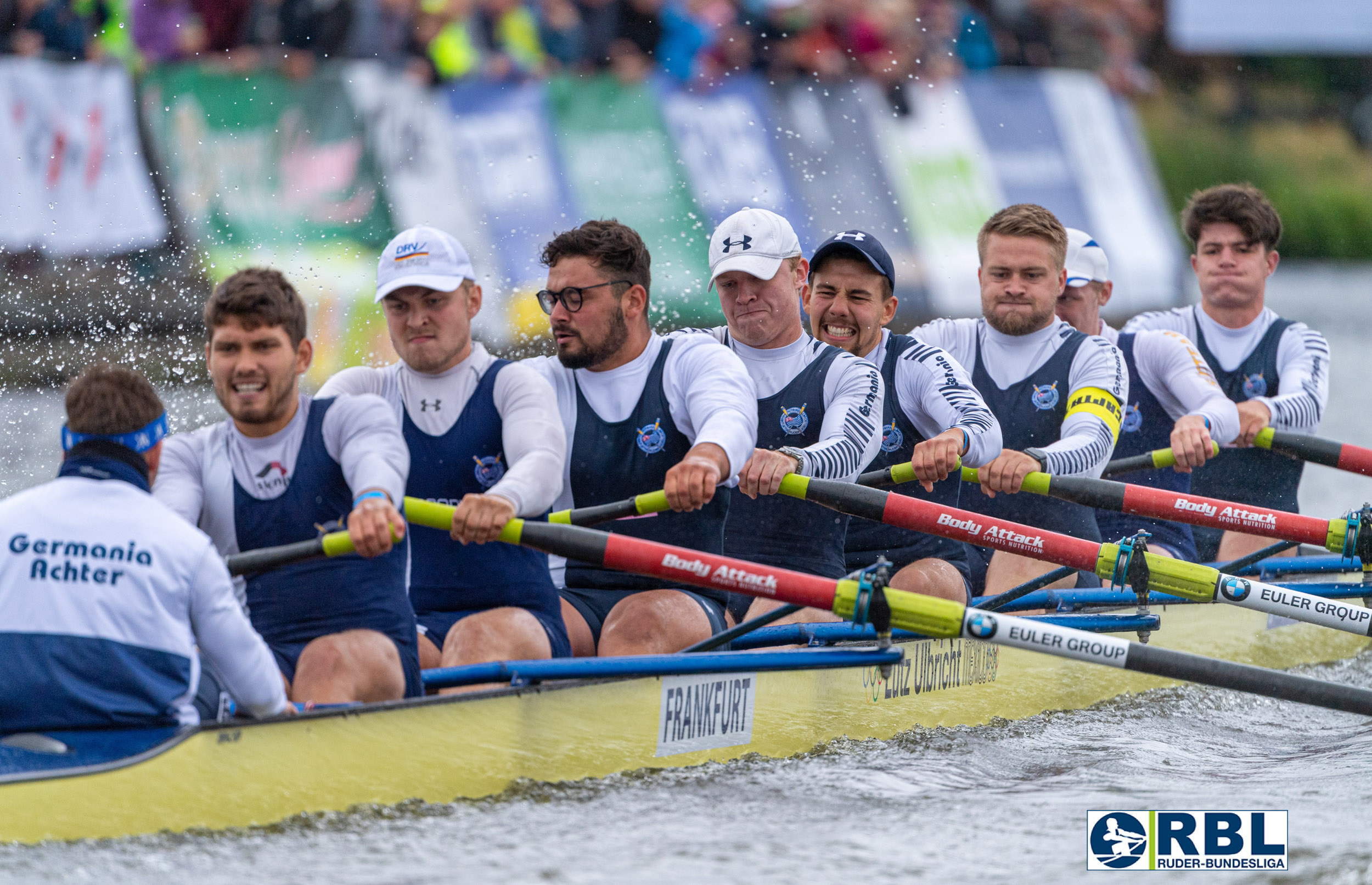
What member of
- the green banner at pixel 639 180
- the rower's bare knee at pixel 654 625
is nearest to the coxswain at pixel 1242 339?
the rower's bare knee at pixel 654 625

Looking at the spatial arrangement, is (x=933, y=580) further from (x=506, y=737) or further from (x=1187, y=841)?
(x=506, y=737)

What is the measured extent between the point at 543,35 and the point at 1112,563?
7961mm

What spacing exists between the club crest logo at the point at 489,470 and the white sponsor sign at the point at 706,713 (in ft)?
2.36

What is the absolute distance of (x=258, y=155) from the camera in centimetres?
1060

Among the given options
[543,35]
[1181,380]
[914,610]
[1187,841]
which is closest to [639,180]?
[543,35]

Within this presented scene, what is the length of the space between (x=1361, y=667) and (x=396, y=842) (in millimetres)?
5029

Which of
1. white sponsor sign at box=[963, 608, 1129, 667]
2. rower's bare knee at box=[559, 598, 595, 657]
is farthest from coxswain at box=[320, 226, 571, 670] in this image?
white sponsor sign at box=[963, 608, 1129, 667]

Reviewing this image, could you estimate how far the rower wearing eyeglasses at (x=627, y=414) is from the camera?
186 inches

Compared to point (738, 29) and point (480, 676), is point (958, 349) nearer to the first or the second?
point (480, 676)

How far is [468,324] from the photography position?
15.1 ft

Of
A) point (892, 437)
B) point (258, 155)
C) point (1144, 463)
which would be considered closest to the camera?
point (892, 437)

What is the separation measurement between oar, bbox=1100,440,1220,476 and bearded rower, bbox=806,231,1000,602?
1003mm

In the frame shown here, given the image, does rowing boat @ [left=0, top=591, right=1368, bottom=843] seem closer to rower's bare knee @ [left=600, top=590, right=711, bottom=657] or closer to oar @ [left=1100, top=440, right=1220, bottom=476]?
rower's bare knee @ [left=600, top=590, right=711, bottom=657]

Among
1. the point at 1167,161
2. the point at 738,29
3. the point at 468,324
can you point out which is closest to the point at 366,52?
the point at 738,29
